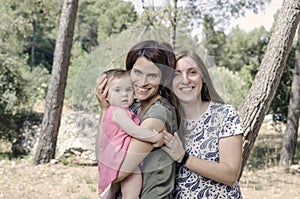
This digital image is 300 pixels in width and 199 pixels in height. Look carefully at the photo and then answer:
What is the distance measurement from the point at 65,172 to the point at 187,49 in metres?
5.50

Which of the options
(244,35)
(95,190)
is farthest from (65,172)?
(244,35)

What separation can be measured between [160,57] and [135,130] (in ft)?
0.82

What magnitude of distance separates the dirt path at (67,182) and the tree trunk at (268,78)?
222cm

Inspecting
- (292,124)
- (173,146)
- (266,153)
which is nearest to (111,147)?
(173,146)

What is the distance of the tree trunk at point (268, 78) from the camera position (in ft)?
12.8

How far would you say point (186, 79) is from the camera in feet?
5.42

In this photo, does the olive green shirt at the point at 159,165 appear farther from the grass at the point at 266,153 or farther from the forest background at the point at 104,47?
the grass at the point at 266,153

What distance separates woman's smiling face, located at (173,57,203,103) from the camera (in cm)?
165

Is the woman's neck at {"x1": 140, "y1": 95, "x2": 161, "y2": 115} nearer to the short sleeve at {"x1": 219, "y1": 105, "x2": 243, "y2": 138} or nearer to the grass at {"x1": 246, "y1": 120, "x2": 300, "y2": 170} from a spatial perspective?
the short sleeve at {"x1": 219, "y1": 105, "x2": 243, "y2": 138}

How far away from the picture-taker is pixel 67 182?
20.5 feet

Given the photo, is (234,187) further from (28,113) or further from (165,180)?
(28,113)

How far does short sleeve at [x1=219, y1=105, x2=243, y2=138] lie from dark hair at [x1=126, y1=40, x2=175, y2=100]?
23cm

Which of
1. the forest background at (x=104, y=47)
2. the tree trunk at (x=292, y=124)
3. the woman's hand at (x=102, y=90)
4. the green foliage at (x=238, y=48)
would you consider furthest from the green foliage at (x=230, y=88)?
the green foliage at (x=238, y=48)

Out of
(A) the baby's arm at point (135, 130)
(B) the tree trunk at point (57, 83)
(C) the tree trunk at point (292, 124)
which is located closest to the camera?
(A) the baby's arm at point (135, 130)
